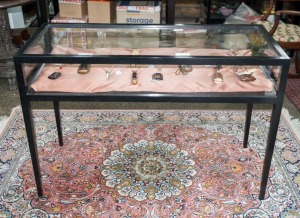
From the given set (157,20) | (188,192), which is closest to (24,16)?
(157,20)

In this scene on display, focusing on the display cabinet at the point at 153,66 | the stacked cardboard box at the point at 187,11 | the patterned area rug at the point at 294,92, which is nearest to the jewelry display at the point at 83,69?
the display cabinet at the point at 153,66

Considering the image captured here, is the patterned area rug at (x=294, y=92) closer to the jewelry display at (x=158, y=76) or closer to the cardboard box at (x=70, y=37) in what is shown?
the jewelry display at (x=158, y=76)

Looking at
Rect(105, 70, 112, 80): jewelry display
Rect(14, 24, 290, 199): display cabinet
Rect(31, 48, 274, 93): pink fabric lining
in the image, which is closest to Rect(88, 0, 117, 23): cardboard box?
Rect(14, 24, 290, 199): display cabinet

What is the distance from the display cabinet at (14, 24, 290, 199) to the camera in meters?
1.95

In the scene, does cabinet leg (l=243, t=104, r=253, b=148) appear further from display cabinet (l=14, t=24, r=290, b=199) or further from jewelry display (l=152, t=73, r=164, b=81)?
jewelry display (l=152, t=73, r=164, b=81)

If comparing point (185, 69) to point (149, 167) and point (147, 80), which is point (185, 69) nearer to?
point (147, 80)

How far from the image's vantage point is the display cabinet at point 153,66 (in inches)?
76.8

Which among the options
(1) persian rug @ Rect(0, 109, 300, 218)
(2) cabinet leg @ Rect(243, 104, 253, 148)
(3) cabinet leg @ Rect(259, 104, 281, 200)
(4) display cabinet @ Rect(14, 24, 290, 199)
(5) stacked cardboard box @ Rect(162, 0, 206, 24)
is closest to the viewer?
(4) display cabinet @ Rect(14, 24, 290, 199)

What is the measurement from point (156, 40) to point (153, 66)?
0.25 metres

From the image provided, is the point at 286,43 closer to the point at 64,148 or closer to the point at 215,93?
the point at 215,93

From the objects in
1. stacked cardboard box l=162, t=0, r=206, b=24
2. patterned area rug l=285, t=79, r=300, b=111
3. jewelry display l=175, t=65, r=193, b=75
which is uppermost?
jewelry display l=175, t=65, r=193, b=75

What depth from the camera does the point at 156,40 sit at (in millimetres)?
2402

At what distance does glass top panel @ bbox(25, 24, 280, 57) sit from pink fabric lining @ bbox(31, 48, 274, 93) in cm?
2

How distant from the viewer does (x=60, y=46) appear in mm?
2273
